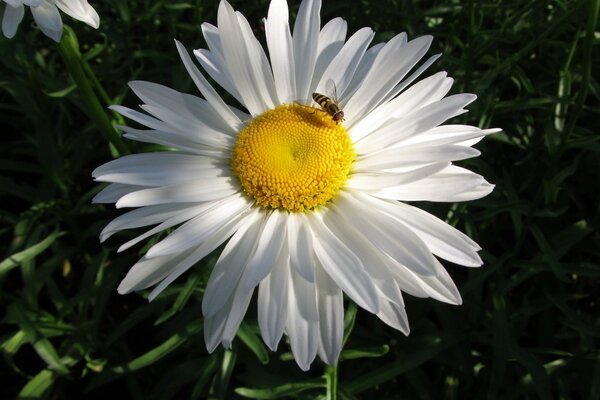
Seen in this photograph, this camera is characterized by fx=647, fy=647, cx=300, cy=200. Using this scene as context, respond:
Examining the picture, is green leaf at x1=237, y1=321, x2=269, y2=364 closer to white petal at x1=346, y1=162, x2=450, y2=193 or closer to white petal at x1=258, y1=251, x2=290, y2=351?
white petal at x1=258, y1=251, x2=290, y2=351

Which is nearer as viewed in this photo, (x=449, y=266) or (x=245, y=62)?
(x=245, y=62)

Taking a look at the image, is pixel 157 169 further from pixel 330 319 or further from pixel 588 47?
pixel 588 47

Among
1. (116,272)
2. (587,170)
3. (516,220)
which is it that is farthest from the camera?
(587,170)

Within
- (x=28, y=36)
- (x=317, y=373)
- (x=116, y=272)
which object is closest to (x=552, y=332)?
(x=317, y=373)

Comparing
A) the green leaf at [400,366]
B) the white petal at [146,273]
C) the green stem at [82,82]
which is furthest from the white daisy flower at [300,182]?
the green leaf at [400,366]

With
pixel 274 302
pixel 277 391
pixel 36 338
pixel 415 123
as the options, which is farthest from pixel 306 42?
pixel 36 338

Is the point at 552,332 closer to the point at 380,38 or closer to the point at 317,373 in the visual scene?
the point at 317,373
